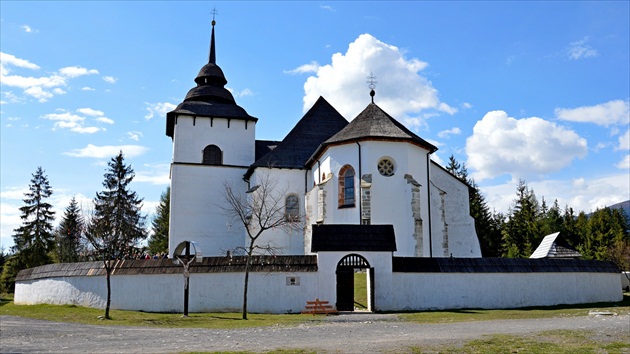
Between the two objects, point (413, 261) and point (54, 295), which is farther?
point (54, 295)

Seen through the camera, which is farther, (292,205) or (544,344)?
(292,205)

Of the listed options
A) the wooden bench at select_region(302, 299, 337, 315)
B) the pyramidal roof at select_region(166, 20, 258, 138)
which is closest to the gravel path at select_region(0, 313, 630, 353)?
the wooden bench at select_region(302, 299, 337, 315)

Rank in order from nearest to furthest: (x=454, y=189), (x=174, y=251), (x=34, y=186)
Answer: (x=454, y=189)
(x=174, y=251)
(x=34, y=186)

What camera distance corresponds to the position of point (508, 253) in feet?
190

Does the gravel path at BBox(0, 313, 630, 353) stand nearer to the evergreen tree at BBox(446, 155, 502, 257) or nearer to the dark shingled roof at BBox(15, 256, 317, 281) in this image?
the dark shingled roof at BBox(15, 256, 317, 281)

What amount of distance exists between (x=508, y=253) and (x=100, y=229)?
145 ft

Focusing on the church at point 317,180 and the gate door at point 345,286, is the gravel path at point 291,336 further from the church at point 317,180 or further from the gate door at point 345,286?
the church at point 317,180

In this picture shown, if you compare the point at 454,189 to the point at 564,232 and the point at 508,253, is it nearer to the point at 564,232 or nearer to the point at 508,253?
the point at 508,253

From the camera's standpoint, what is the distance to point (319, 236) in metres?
23.3

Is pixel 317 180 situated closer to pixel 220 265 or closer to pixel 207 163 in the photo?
pixel 207 163

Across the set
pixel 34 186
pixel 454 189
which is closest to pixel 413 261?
pixel 454 189

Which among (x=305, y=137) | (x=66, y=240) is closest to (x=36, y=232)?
(x=66, y=240)

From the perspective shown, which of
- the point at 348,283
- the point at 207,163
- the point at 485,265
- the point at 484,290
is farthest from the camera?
the point at 207,163

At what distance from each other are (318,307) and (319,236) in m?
2.86
